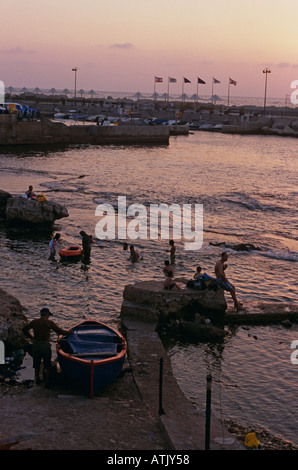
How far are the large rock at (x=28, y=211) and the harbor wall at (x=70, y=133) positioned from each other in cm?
3544

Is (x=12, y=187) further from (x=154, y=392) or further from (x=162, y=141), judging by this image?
(x=162, y=141)

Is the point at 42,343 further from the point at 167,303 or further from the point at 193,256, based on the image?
the point at 193,256

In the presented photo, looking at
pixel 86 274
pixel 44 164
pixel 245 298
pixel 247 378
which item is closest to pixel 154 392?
pixel 247 378

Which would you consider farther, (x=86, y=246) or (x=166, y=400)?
(x=86, y=246)

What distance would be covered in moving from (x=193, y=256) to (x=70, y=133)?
50303mm

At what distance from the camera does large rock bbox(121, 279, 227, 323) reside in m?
15.8

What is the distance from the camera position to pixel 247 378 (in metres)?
13.4

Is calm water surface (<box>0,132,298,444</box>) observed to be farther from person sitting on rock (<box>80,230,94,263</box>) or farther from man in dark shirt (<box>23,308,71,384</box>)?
man in dark shirt (<box>23,308,71,384</box>)

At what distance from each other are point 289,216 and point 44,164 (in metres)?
26.4

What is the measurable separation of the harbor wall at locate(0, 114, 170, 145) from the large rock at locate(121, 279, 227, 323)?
48656 millimetres

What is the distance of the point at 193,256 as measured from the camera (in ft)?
80.7

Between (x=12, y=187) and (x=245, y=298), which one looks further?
(x=12, y=187)

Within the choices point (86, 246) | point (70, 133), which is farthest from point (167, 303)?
point (70, 133)

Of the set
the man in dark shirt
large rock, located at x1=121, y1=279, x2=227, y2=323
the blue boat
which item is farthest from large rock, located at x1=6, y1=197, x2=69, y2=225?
the man in dark shirt
